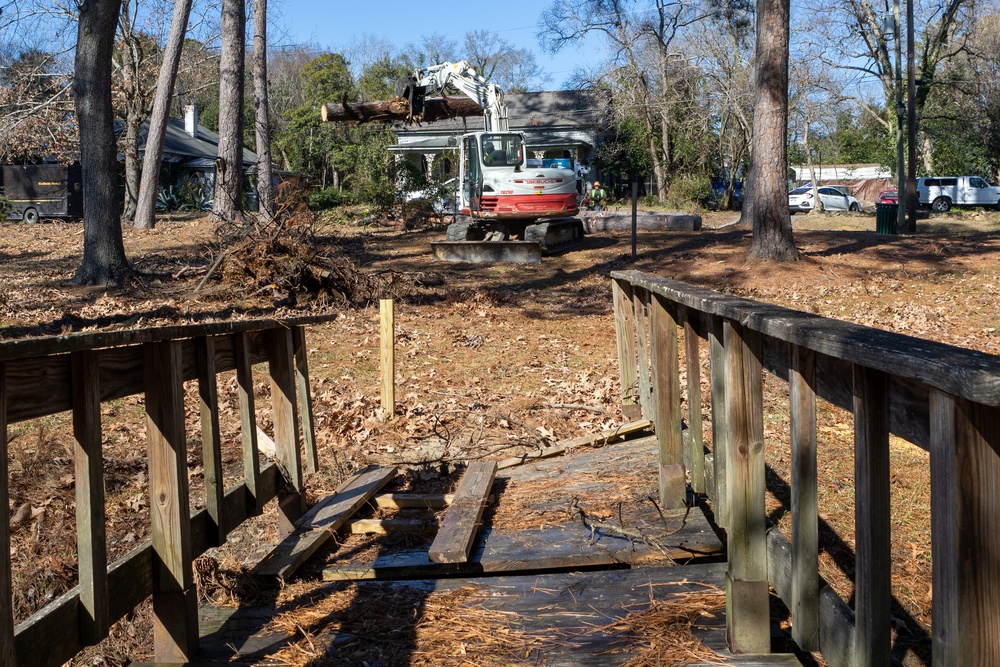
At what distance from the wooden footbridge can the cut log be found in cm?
1953

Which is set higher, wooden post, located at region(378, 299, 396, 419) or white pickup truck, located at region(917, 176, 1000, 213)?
white pickup truck, located at region(917, 176, 1000, 213)

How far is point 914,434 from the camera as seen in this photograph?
8.18 feet

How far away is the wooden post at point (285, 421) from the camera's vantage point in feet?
19.4

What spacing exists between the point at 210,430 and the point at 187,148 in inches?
1842

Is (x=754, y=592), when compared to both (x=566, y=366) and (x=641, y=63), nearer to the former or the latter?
(x=566, y=366)

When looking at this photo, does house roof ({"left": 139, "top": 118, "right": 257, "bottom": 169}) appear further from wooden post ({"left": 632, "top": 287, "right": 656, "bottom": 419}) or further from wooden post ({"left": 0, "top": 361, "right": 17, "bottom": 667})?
wooden post ({"left": 0, "top": 361, "right": 17, "bottom": 667})

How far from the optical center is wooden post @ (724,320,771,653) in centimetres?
384

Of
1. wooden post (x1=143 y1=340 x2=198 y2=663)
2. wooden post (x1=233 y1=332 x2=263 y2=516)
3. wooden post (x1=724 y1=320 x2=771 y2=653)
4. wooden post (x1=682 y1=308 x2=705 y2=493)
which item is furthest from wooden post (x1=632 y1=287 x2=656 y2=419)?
wooden post (x1=143 y1=340 x2=198 y2=663)

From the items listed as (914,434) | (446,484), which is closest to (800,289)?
(446,484)


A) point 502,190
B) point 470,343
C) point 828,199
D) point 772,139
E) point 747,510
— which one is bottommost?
point 470,343

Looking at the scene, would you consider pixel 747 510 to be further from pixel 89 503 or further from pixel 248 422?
pixel 248 422

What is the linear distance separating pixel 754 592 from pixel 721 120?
49798 mm

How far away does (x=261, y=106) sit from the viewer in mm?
26953

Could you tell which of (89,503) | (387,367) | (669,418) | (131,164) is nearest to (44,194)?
(131,164)
